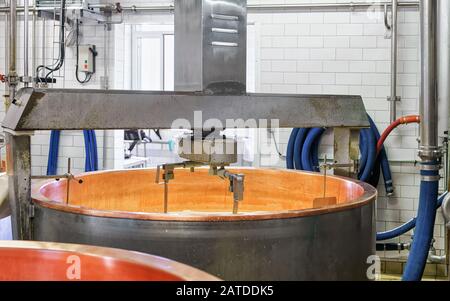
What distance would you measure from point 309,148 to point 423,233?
210 cm

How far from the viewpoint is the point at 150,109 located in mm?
1645

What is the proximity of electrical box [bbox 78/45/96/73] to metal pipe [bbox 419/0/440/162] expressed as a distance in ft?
10.6

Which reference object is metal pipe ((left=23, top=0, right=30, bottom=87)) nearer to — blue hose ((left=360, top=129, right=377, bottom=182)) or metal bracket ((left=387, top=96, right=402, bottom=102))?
blue hose ((left=360, top=129, right=377, bottom=182))

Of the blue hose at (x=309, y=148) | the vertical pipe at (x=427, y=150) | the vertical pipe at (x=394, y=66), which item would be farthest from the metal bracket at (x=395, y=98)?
the vertical pipe at (x=427, y=150)

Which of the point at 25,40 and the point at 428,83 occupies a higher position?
the point at 25,40

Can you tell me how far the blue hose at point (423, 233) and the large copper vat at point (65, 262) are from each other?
5.47 ft

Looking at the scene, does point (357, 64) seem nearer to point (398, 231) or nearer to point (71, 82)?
point (398, 231)

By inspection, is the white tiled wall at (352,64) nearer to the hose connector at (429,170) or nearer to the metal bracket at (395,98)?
the metal bracket at (395,98)

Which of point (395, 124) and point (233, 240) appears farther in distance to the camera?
point (395, 124)

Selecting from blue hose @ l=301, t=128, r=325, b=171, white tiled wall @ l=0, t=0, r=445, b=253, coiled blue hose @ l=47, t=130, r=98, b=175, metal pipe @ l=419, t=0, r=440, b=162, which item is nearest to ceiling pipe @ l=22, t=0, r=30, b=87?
coiled blue hose @ l=47, t=130, r=98, b=175

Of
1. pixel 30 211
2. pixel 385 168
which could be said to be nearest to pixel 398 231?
pixel 385 168

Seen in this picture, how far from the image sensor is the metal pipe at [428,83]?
230 cm

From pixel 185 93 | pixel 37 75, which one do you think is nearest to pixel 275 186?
→ pixel 185 93

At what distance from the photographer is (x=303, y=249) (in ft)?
5.26
